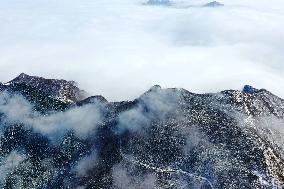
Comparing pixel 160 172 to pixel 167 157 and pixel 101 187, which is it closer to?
pixel 167 157

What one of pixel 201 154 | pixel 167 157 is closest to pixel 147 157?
pixel 167 157

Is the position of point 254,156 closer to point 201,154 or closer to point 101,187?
point 201,154

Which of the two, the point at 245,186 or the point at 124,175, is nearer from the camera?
the point at 245,186

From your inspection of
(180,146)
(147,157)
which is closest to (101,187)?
(147,157)

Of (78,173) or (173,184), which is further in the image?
(78,173)

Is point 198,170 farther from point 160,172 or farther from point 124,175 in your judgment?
point 124,175

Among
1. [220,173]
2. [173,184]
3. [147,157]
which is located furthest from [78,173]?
[220,173]

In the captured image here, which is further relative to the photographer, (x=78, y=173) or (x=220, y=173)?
(x=78, y=173)
